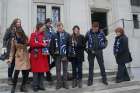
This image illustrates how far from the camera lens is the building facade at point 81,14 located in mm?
Answer: 15844

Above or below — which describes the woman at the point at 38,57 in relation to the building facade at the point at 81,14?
below

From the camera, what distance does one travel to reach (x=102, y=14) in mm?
19172

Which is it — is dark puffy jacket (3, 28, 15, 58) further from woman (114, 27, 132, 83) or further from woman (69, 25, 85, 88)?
woman (114, 27, 132, 83)

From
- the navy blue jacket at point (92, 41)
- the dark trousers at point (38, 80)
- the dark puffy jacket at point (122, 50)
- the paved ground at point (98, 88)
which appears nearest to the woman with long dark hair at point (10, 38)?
the paved ground at point (98, 88)

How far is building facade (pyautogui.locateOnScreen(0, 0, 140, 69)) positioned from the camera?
15.8 meters

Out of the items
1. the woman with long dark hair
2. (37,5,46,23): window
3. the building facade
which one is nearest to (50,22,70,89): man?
the woman with long dark hair

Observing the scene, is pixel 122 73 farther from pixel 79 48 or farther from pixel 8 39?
pixel 8 39

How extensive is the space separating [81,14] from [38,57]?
7406 mm

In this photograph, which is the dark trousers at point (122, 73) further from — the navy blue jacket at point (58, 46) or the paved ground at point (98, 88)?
the navy blue jacket at point (58, 46)

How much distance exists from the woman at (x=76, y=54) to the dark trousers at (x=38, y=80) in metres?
1.03

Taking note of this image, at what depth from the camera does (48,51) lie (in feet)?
34.6

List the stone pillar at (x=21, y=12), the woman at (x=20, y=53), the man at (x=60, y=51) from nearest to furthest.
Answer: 1. the woman at (x=20, y=53)
2. the man at (x=60, y=51)
3. the stone pillar at (x=21, y=12)

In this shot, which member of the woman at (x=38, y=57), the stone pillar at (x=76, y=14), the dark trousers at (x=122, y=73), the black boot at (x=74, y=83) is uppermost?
the stone pillar at (x=76, y=14)

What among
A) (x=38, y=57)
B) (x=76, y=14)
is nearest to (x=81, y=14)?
(x=76, y=14)
